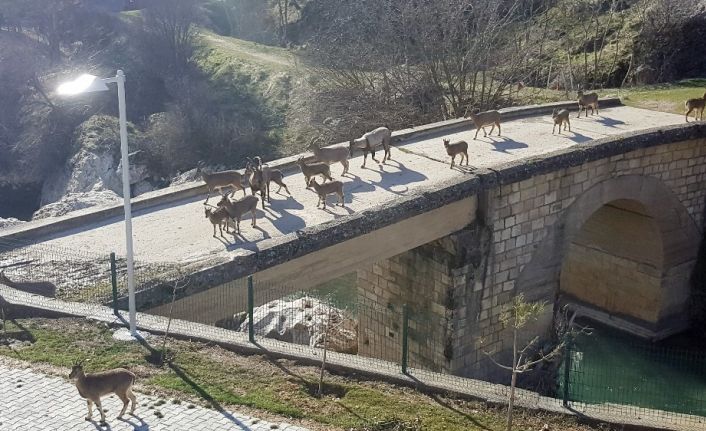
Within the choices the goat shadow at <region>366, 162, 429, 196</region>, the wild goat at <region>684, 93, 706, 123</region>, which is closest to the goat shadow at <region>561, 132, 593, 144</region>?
the wild goat at <region>684, 93, 706, 123</region>

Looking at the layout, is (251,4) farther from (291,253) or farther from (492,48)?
(291,253)

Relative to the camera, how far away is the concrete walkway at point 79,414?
8.30 metres

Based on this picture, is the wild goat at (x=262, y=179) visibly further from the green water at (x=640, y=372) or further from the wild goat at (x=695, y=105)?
the wild goat at (x=695, y=105)

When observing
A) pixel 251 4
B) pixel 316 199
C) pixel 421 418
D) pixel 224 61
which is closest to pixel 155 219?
pixel 316 199

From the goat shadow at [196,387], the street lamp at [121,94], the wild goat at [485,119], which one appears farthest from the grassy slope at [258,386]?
the wild goat at [485,119]

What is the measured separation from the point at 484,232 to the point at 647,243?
7.26 metres

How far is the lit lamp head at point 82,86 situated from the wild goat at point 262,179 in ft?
15.4

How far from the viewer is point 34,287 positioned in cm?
1140

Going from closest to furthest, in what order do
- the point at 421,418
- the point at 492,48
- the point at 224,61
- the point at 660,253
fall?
the point at 421,418, the point at 660,253, the point at 492,48, the point at 224,61

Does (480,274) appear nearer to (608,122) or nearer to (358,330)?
(358,330)

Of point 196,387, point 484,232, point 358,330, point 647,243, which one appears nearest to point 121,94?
point 196,387

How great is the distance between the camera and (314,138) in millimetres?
32500

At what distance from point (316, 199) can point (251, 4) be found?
45216 millimetres

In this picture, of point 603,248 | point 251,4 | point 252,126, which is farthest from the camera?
point 251,4
